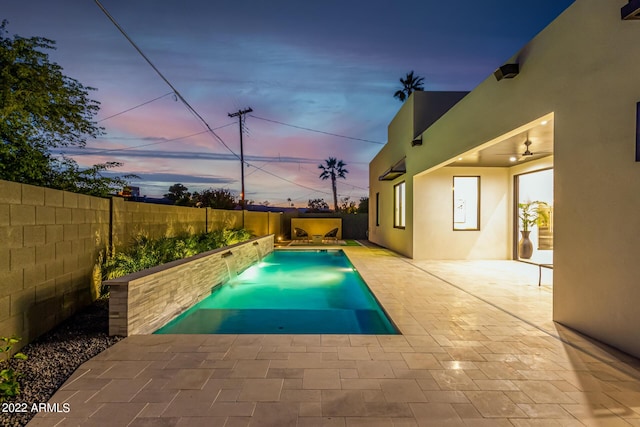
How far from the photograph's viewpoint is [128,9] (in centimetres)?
644

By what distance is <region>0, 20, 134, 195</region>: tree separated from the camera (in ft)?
14.9

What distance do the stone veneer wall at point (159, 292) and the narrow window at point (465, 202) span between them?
675cm

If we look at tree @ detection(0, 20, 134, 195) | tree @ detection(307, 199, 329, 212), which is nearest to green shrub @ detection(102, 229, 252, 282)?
tree @ detection(0, 20, 134, 195)

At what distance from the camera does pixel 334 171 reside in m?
37.2

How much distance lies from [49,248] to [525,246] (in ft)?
32.4

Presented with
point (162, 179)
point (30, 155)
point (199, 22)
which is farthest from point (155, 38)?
point (162, 179)

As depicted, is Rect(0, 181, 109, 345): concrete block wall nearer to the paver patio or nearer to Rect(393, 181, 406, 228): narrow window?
the paver patio

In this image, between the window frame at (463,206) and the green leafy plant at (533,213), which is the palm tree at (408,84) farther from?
the green leafy plant at (533,213)

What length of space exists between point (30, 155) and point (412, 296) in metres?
6.32

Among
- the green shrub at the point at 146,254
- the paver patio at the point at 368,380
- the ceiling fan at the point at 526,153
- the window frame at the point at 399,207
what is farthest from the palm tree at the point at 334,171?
the paver patio at the point at 368,380

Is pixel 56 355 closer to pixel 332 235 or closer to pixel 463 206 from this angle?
pixel 463 206

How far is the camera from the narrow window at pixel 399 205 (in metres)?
10.9

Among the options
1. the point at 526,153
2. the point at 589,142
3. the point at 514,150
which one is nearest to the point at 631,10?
the point at 589,142

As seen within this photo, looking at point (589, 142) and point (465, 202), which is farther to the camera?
point (465, 202)
